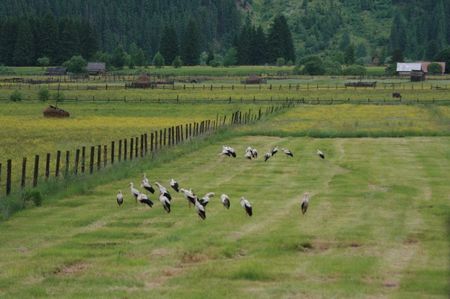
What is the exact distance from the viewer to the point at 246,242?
21.9m

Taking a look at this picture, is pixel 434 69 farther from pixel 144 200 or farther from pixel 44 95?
pixel 144 200

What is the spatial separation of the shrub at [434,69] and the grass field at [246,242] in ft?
517

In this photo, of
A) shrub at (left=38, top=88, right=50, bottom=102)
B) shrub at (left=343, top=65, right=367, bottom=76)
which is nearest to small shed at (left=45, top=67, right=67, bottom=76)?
shrub at (left=343, top=65, right=367, bottom=76)

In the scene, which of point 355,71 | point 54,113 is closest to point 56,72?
point 355,71

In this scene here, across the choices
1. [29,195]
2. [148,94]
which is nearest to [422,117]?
[148,94]

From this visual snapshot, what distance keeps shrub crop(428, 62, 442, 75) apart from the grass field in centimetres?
15752

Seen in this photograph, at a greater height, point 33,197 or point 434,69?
point 434,69

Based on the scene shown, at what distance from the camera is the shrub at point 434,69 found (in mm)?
189875

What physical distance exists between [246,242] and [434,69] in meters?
174

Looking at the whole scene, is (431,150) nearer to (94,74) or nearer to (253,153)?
(253,153)

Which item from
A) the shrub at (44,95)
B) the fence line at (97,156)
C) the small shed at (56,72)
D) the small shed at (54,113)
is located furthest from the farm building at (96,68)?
the fence line at (97,156)

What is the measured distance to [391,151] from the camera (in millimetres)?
49156

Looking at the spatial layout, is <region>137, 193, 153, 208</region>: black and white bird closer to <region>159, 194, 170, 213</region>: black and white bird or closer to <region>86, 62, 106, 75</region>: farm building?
<region>159, 194, 170, 213</region>: black and white bird

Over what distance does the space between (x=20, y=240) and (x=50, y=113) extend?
60050mm
